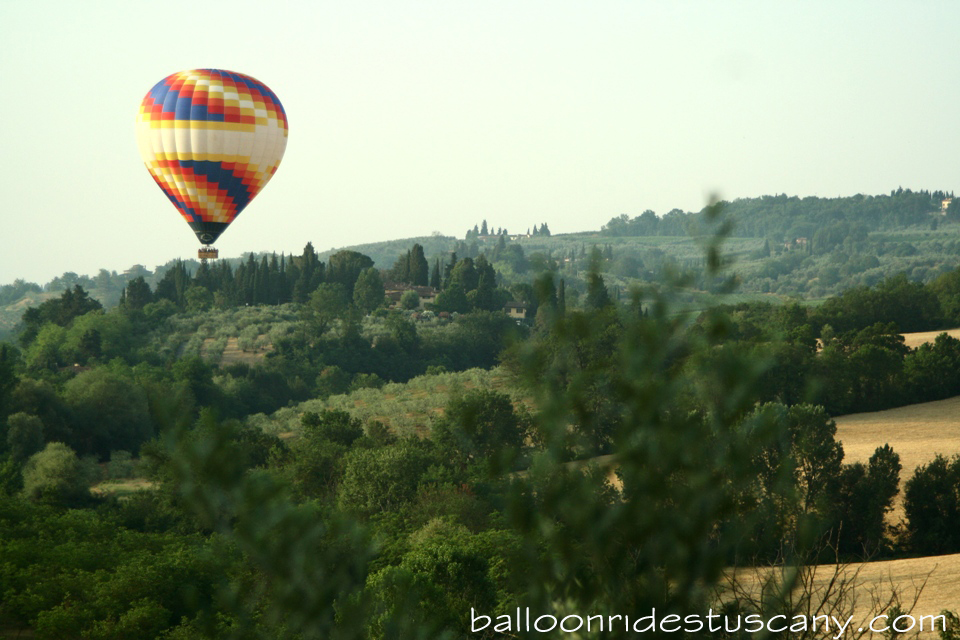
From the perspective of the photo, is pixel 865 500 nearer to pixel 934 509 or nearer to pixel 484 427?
pixel 934 509

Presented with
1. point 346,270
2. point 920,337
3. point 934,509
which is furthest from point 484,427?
point 346,270

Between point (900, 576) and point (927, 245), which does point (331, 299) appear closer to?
point (900, 576)

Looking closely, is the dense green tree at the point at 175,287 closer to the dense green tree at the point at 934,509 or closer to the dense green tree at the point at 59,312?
the dense green tree at the point at 59,312

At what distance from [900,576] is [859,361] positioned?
71.2 feet

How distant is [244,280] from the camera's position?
3157 inches

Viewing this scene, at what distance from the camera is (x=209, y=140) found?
35750 mm

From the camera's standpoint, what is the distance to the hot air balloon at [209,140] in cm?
3588

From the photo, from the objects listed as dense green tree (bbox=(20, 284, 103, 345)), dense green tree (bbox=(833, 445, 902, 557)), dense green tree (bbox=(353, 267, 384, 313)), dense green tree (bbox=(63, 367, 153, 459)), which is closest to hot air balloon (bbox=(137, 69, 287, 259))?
dense green tree (bbox=(63, 367, 153, 459))

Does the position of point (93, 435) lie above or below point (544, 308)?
below

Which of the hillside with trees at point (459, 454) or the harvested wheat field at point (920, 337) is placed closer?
the hillside with trees at point (459, 454)

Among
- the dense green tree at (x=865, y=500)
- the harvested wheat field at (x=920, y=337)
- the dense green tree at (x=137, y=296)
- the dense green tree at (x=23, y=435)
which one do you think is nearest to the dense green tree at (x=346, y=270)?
the dense green tree at (x=137, y=296)

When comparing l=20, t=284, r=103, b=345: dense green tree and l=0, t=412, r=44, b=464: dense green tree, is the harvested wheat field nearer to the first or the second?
l=0, t=412, r=44, b=464: dense green tree

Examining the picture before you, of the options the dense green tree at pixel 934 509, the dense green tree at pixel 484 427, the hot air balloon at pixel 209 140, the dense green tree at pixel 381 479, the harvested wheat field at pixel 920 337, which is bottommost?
the dense green tree at pixel 934 509

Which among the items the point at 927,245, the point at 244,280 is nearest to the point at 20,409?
the point at 244,280
